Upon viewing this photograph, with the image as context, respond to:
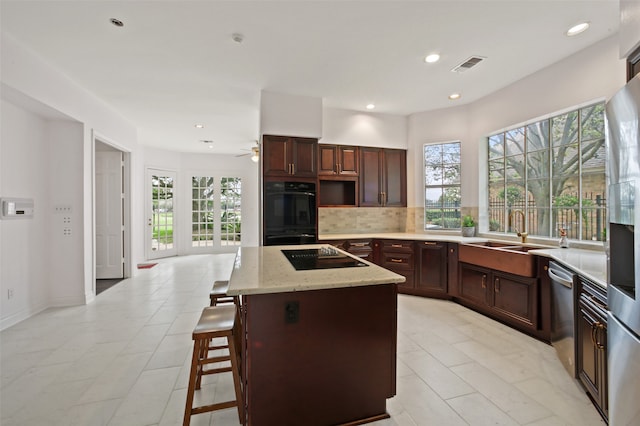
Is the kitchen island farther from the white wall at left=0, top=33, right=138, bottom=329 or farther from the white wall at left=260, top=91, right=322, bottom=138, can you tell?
the white wall at left=0, top=33, right=138, bottom=329

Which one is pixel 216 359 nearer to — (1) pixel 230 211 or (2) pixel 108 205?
(2) pixel 108 205

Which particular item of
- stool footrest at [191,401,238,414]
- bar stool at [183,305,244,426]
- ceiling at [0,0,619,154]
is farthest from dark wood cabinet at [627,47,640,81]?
stool footrest at [191,401,238,414]

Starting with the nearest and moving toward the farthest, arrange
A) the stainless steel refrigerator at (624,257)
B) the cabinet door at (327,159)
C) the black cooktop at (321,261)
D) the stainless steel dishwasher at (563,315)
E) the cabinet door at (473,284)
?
the stainless steel refrigerator at (624,257)
the black cooktop at (321,261)
the stainless steel dishwasher at (563,315)
the cabinet door at (473,284)
the cabinet door at (327,159)

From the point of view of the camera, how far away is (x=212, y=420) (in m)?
1.79

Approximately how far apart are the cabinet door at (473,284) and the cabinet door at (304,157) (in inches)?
96.5

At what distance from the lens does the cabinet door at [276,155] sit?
4.00 metres

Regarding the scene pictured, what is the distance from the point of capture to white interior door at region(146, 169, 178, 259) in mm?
7504

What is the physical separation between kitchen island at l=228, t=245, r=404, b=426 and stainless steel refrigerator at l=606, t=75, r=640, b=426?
1019mm

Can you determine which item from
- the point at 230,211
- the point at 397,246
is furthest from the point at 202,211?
the point at 397,246

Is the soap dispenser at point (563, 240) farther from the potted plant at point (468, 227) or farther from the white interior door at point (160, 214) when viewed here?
the white interior door at point (160, 214)

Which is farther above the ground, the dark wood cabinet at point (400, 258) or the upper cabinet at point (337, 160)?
the upper cabinet at point (337, 160)

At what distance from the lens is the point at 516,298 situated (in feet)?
10.0

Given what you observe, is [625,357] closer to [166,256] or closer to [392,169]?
[392,169]

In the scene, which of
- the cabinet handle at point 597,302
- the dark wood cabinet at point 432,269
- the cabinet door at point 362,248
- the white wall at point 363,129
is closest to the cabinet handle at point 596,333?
the cabinet handle at point 597,302
